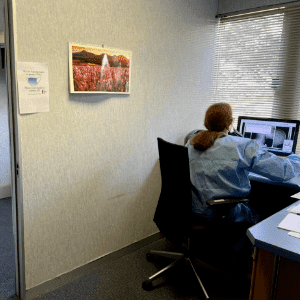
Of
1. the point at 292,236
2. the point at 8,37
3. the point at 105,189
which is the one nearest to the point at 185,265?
the point at 105,189

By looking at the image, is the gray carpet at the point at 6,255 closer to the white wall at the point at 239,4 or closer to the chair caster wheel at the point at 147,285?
the chair caster wheel at the point at 147,285

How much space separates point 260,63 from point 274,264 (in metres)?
2.10

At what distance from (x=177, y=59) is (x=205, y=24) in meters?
0.54

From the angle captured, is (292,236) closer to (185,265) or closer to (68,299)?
(185,265)

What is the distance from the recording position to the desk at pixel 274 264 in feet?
3.49

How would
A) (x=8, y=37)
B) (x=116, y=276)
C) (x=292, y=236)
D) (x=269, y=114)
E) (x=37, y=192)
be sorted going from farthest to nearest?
(x=269, y=114) → (x=116, y=276) → (x=37, y=192) → (x=8, y=37) → (x=292, y=236)

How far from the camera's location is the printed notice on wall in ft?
5.45

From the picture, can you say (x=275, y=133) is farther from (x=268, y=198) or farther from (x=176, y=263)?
(x=176, y=263)

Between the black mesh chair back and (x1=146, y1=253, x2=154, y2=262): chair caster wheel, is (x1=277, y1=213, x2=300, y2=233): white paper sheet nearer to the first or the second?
the black mesh chair back

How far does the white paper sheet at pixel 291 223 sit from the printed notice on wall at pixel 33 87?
140 cm

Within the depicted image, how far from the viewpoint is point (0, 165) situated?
3.37 metres

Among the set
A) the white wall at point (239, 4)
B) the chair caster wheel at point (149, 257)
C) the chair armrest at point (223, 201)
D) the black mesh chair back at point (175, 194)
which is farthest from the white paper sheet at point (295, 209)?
the white wall at point (239, 4)

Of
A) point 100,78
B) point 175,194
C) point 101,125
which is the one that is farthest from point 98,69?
point 175,194

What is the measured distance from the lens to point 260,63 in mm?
2744
